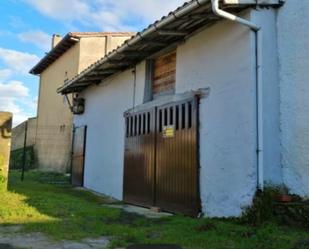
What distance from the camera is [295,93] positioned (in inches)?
286

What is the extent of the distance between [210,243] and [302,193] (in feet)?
6.55

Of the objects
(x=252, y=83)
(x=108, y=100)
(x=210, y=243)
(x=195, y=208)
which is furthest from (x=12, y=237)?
(x=108, y=100)

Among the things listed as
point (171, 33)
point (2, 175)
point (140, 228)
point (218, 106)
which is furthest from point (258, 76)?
point (2, 175)

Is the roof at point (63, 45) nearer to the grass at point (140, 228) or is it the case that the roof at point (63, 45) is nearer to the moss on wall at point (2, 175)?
the moss on wall at point (2, 175)

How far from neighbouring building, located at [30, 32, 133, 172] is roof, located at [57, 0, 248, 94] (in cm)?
895

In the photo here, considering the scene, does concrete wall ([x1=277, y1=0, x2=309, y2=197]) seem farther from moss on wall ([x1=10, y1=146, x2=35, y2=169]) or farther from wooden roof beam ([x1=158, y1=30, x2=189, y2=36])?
moss on wall ([x1=10, y1=146, x2=35, y2=169])

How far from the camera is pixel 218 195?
7898mm

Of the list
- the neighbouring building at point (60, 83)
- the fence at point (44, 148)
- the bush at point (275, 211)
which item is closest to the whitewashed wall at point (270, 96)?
the bush at point (275, 211)

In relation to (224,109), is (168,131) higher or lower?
lower

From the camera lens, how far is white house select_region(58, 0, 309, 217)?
722 centimetres

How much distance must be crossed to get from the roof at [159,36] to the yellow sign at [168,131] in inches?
70.9

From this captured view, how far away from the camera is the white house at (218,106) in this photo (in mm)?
7223

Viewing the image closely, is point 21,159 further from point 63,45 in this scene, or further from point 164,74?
point 164,74

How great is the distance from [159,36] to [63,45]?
15.2 m
